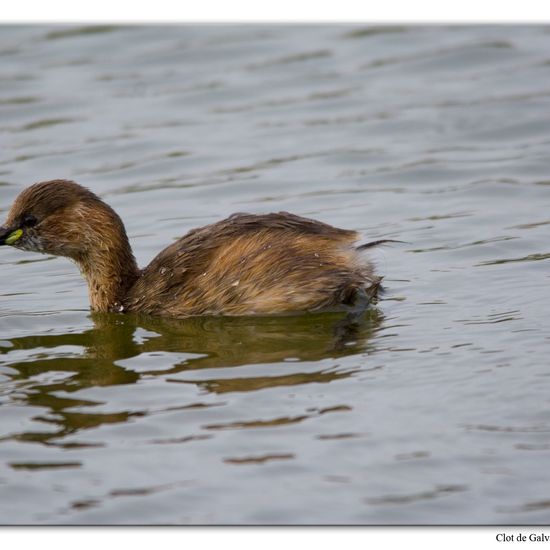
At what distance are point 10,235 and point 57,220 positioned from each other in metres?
0.31

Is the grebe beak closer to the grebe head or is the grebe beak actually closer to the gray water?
the grebe head

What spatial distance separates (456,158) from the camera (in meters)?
10.9

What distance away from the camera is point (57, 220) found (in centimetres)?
804

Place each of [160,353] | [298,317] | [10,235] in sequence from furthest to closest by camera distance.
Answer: [10,235] → [298,317] → [160,353]

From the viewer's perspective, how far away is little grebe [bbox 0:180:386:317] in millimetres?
7535

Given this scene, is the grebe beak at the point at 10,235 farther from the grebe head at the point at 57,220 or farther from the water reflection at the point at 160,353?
the water reflection at the point at 160,353

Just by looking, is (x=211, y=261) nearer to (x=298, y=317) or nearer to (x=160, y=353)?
(x=298, y=317)

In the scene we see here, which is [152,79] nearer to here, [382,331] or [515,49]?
[515,49]

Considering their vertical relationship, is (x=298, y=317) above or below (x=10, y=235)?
below

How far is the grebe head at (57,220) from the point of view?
26.2ft

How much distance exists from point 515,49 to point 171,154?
409cm

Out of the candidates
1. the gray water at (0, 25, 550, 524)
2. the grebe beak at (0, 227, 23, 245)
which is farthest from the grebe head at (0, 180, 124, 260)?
the gray water at (0, 25, 550, 524)

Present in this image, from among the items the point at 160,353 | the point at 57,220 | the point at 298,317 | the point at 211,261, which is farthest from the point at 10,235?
the point at 298,317

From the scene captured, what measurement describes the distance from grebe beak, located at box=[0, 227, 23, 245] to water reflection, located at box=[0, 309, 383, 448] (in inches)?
27.2
